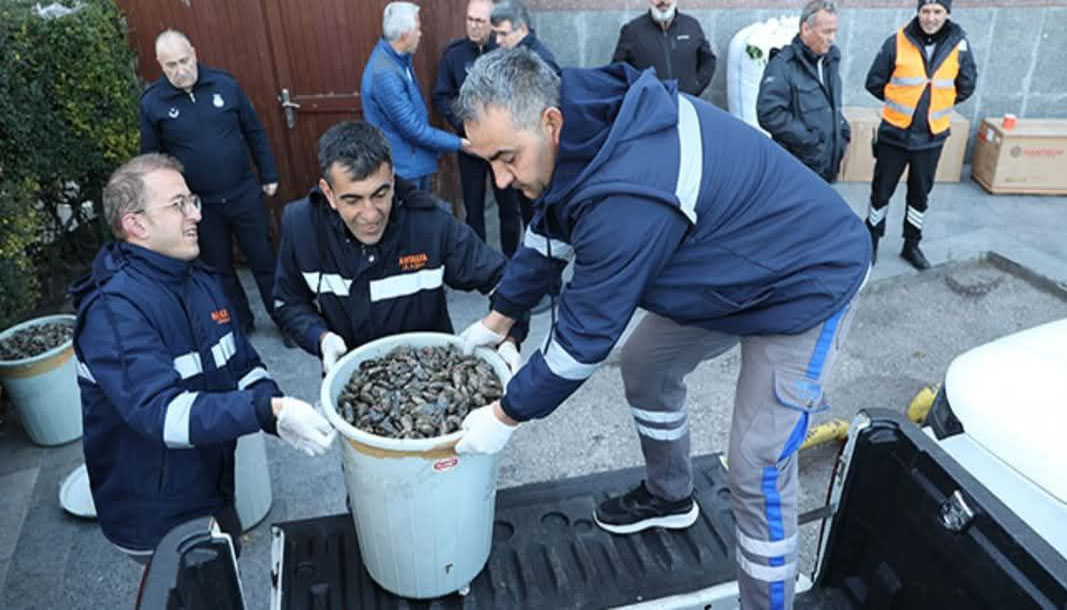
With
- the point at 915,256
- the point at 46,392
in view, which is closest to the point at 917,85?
the point at 915,256

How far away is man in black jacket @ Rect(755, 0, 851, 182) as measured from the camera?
16.5ft

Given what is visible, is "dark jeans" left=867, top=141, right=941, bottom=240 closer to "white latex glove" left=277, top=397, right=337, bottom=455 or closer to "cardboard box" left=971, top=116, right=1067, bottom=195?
"cardboard box" left=971, top=116, right=1067, bottom=195

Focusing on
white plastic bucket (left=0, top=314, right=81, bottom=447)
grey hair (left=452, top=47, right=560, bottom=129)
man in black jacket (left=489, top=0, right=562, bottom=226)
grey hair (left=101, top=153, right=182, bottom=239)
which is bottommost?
white plastic bucket (left=0, top=314, right=81, bottom=447)

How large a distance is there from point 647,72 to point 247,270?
16.9 ft

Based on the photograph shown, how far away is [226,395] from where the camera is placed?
231 cm

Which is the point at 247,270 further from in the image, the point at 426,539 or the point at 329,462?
the point at 426,539

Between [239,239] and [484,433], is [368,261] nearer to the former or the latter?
[484,433]

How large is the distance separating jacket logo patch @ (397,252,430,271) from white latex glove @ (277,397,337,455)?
0.67 meters

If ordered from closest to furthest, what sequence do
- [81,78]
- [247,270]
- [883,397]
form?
[883,397] < [81,78] < [247,270]

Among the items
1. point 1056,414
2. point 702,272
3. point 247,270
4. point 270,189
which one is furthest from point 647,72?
point 247,270

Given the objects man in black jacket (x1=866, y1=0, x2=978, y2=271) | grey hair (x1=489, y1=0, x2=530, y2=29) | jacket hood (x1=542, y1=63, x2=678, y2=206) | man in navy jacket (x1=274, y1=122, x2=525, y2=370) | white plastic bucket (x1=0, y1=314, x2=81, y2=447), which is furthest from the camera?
man in black jacket (x1=866, y1=0, x2=978, y2=271)

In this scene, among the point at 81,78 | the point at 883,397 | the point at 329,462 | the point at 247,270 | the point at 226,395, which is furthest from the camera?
the point at 247,270

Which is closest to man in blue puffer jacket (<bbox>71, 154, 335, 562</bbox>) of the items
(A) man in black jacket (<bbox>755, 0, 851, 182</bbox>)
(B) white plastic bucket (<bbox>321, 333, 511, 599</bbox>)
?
(B) white plastic bucket (<bbox>321, 333, 511, 599</bbox>)

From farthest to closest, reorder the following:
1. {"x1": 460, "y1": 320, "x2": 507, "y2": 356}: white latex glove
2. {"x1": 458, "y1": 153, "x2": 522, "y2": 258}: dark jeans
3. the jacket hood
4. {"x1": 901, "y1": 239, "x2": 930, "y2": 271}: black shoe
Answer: {"x1": 901, "y1": 239, "x2": 930, "y2": 271}: black shoe
{"x1": 458, "y1": 153, "x2": 522, "y2": 258}: dark jeans
{"x1": 460, "y1": 320, "x2": 507, "y2": 356}: white latex glove
the jacket hood
